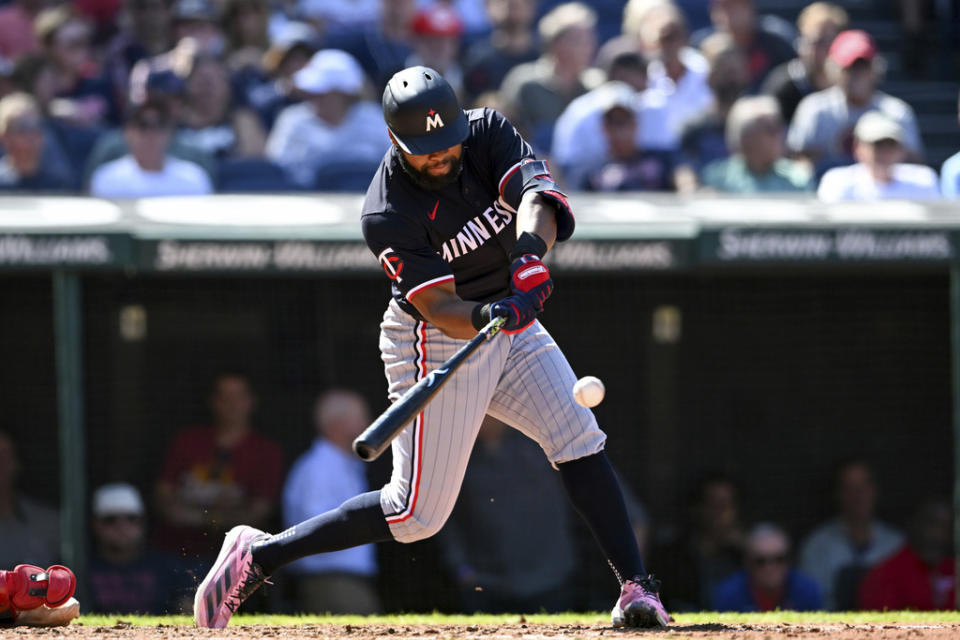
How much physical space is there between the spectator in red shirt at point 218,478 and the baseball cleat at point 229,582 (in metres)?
2.13

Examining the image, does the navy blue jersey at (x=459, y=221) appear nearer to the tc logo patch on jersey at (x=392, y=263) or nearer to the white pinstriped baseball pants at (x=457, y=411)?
the tc logo patch on jersey at (x=392, y=263)

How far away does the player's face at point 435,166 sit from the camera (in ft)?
13.5

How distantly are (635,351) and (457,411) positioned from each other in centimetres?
309

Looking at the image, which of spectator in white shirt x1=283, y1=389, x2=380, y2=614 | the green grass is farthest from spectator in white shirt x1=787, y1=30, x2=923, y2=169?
the green grass

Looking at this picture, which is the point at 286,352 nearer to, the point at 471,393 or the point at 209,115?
the point at 209,115

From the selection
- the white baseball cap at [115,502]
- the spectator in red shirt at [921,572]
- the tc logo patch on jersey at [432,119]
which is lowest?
the spectator in red shirt at [921,572]

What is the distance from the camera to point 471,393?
13.9 feet

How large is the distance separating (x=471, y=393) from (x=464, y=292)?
12.7 inches

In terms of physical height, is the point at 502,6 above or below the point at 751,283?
above

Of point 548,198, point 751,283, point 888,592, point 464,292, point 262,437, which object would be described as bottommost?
point 888,592

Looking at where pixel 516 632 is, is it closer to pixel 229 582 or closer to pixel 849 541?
pixel 229 582

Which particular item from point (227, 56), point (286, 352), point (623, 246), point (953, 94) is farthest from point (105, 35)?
point (953, 94)

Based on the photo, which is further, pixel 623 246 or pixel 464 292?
pixel 623 246

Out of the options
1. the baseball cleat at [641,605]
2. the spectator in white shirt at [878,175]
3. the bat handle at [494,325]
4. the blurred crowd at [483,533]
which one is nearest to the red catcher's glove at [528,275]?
the bat handle at [494,325]
